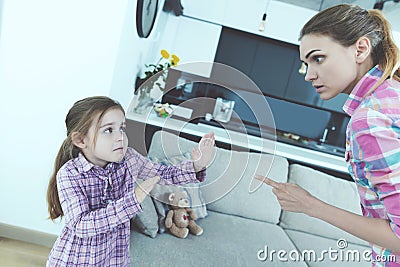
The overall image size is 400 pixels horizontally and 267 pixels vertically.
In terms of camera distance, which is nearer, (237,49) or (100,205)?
(100,205)

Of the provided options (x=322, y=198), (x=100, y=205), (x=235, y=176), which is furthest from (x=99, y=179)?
(x=322, y=198)

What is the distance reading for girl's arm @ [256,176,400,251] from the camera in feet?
2.93

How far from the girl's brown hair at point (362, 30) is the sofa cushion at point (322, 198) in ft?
5.13

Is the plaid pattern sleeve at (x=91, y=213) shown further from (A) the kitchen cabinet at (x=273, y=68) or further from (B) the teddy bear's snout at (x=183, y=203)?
(A) the kitchen cabinet at (x=273, y=68)

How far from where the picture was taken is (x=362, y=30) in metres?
0.99

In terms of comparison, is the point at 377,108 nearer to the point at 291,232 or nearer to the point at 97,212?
the point at 97,212

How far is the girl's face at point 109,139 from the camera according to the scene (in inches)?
49.2

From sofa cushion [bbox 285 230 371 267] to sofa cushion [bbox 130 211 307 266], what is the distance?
82 millimetres

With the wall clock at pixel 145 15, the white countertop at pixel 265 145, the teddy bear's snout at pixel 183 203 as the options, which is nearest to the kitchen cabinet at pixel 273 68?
the white countertop at pixel 265 145

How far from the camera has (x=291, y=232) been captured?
7.75 ft

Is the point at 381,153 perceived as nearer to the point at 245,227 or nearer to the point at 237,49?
the point at 245,227

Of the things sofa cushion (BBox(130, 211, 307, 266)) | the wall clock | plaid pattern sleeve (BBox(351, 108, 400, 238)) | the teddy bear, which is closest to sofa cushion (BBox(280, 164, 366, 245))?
sofa cushion (BBox(130, 211, 307, 266))

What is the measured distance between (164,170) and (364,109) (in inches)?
27.9

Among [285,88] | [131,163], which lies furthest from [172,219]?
[285,88]
